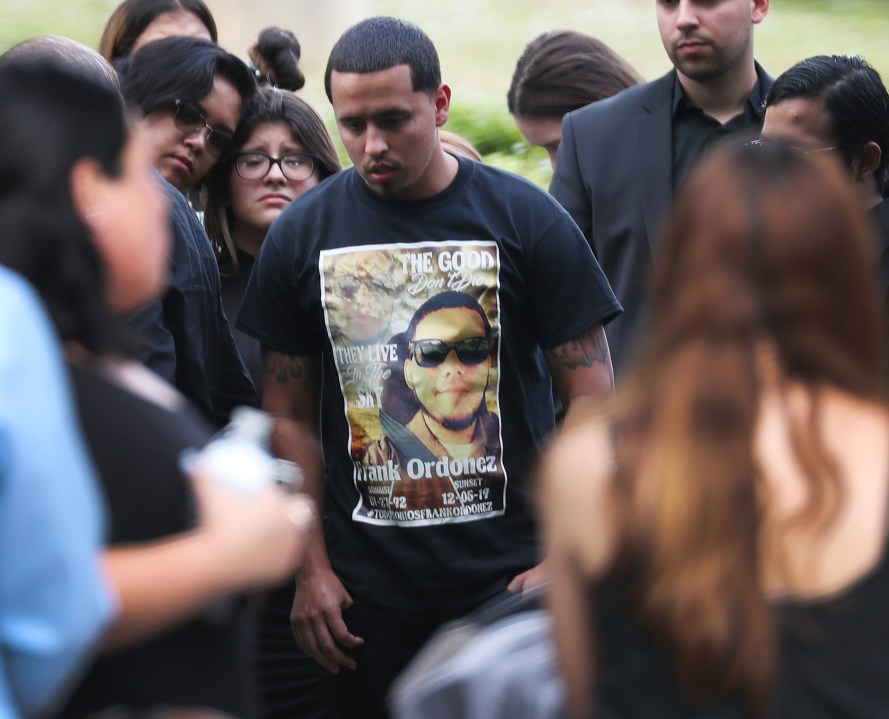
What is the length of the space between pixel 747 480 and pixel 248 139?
3279 millimetres

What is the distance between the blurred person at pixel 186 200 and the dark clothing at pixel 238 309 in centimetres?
31

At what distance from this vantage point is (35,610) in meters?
1.72

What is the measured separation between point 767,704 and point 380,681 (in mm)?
2087

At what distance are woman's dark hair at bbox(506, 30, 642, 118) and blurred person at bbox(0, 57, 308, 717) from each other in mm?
3743

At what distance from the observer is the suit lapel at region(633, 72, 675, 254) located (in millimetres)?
4691

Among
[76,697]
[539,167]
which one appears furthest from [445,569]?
[539,167]

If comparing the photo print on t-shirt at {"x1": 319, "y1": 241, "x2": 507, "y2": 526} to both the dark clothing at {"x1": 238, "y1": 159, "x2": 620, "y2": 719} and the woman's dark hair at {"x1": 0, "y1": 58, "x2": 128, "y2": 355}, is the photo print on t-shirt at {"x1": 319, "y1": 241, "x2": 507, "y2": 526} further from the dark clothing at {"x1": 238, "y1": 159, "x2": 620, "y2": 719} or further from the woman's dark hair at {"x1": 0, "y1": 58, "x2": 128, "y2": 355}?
the woman's dark hair at {"x1": 0, "y1": 58, "x2": 128, "y2": 355}

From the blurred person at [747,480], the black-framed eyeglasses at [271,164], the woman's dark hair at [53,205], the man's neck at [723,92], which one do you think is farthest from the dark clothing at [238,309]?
the blurred person at [747,480]

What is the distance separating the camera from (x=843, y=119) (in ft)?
13.3

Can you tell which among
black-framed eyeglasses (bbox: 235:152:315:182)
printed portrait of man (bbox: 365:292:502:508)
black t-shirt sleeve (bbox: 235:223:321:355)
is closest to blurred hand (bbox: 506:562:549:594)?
printed portrait of man (bbox: 365:292:502:508)

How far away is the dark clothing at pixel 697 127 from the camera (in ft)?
15.9

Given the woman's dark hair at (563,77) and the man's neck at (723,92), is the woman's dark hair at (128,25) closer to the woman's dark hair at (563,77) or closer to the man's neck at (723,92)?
the woman's dark hair at (563,77)

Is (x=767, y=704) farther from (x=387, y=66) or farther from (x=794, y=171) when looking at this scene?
(x=387, y=66)

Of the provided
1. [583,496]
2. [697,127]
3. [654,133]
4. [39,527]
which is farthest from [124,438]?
[697,127]
